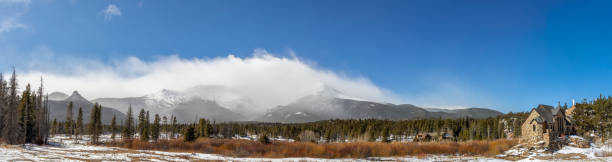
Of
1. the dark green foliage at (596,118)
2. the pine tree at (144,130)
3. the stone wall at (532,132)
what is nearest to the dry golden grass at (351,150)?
the stone wall at (532,132)

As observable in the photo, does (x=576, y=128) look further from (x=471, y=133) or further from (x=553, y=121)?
(x=471, y=133)

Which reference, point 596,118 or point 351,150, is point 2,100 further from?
point 596,118

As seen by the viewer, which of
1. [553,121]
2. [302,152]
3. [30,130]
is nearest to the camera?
[553,121]

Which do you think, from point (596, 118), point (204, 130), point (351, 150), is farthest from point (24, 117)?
point (596, 118)

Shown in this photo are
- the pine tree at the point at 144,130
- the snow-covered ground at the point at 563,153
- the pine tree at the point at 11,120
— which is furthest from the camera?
the pine tree at the point at 144,130

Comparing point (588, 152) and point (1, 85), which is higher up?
point (1, 85)

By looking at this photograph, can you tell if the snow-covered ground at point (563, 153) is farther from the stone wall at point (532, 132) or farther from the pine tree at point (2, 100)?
the pine tree at point (2, 100)

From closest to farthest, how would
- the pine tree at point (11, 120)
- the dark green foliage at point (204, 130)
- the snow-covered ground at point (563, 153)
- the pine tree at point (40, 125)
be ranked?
the snow-covered ground at point (563, 153)
the pine tree at point (11, 120)
the pine tree at point (40, 125)
the dark green foliage at point (204, 130)

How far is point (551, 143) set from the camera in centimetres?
5247

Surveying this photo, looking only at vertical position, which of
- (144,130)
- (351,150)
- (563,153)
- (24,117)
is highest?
(24,117)

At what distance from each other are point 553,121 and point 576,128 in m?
5.82

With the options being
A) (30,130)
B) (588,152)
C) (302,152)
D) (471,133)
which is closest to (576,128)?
(588,152)

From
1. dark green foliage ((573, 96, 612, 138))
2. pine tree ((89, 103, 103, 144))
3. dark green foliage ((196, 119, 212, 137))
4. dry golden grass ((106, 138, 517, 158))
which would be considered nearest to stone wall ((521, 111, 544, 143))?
dry golden grass ((106, 138, 517, 158))

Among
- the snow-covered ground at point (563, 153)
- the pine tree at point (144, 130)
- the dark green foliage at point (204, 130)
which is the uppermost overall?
the snow-covered ground at point (563, 153)
